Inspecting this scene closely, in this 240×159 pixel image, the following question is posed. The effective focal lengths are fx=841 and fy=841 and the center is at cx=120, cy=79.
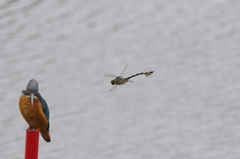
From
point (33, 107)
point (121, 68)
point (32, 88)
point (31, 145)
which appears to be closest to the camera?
point (31, 145)

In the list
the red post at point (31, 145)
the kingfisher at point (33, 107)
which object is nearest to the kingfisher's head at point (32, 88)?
the kingfisher at point (33, 107)

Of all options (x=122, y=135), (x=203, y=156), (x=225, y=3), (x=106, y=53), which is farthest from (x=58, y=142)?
(x=225, y=3)

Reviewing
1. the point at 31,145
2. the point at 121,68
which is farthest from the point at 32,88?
the point at 121,68

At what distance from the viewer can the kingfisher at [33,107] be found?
751 centimetres

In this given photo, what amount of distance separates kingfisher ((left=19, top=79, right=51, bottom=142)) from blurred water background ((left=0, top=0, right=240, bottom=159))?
227 inches

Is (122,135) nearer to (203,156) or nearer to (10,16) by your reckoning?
(203,156)

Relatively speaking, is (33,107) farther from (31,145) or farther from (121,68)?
(121,68)

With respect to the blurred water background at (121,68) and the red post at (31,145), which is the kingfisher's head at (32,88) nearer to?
the red post at (31,145)

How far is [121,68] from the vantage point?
16.6 m

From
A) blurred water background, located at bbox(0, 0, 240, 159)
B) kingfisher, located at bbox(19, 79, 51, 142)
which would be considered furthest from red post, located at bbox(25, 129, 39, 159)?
blurred water background, located at bbox(0, 0, 240, 159)

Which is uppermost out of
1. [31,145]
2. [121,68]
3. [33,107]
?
[121,68]

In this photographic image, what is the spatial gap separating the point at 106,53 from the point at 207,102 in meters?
3.01

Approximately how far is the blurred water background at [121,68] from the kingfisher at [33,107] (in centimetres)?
576

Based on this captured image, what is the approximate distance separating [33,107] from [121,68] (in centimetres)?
901
